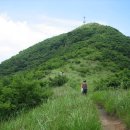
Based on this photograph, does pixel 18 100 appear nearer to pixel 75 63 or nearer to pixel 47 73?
pixel 47 73

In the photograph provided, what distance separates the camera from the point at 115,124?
10984mm

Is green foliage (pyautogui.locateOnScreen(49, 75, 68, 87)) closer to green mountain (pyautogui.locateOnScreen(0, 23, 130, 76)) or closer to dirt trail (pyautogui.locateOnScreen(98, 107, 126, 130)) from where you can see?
green mountain (pyautogui.locateOnScreen(0, 23, 130, 76))

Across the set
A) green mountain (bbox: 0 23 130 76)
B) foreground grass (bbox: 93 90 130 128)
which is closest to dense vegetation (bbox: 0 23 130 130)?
green mountain (bbox: 0 23 130 76)

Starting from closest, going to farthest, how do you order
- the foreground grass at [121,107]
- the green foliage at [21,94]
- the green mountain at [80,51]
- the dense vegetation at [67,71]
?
the foreground grass at [121,107] → the dense vegetation at [67,71] → the green foliage at [21,94] → the green mountain at [80,51]

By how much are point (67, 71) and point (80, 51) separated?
559 inches

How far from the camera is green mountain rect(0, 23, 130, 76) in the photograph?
6140 cm

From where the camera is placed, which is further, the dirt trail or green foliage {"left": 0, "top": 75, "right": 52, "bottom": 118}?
green foliage {"left": 0, "top": 75, "right": 52, "bottom": 118}

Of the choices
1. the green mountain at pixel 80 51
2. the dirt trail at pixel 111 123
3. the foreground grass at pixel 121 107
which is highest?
the green mountain at pixel 80 51

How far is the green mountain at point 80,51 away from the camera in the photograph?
61.4 meters

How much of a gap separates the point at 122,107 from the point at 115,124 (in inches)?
22.0

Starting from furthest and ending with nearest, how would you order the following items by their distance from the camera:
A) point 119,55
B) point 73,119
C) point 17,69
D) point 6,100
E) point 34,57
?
point 34,57 → point 17,69 → point 119,55 → point 6,100 → point 73,119

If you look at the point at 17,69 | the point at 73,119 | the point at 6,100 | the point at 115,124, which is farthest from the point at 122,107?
the point at 17,69

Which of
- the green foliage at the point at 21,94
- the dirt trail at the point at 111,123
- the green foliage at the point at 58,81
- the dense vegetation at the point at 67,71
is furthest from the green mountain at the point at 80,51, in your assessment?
the dirt trail at the point at 111,123

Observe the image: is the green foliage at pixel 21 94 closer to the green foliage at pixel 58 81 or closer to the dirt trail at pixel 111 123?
the dirt trail at pixel 111 123
